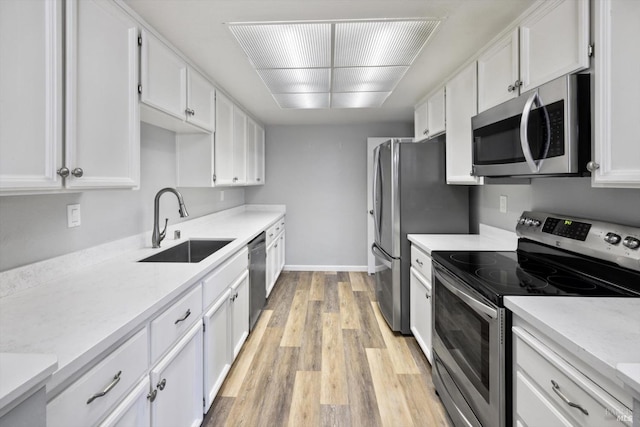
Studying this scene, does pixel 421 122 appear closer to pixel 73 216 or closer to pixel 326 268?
pixel 326 268

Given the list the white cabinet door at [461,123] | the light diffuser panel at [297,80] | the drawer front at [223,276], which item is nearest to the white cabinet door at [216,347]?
the drawer front at [223,276]

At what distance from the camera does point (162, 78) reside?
70.4 inches

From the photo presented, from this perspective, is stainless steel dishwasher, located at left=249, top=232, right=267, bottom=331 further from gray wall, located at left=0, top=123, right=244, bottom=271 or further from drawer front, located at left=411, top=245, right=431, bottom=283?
drawer front, located at left=411, top=245, right=431, bottom=283

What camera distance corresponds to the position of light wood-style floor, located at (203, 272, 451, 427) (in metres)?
1.75

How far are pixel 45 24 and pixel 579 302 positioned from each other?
6.81ft

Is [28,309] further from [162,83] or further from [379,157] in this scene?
[379,157]

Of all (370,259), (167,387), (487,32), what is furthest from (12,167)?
(370,259)

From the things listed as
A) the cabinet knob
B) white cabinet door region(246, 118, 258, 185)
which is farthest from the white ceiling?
white cabinet door region(246, 118, 258, 185)

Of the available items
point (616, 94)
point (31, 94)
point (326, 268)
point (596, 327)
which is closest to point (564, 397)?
point (596, 327)

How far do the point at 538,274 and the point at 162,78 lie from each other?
224 centimetres

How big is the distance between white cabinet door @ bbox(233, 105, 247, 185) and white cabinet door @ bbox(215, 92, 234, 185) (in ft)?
0.35

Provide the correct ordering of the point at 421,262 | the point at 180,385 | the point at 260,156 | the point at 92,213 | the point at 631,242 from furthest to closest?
the point at 260,156 → the point at 421,262 → the point at 92,213 → the point at 180,385 → the point at 631,242

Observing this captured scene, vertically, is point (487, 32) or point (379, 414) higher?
point (487, 32)

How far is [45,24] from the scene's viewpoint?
104 centimetres
